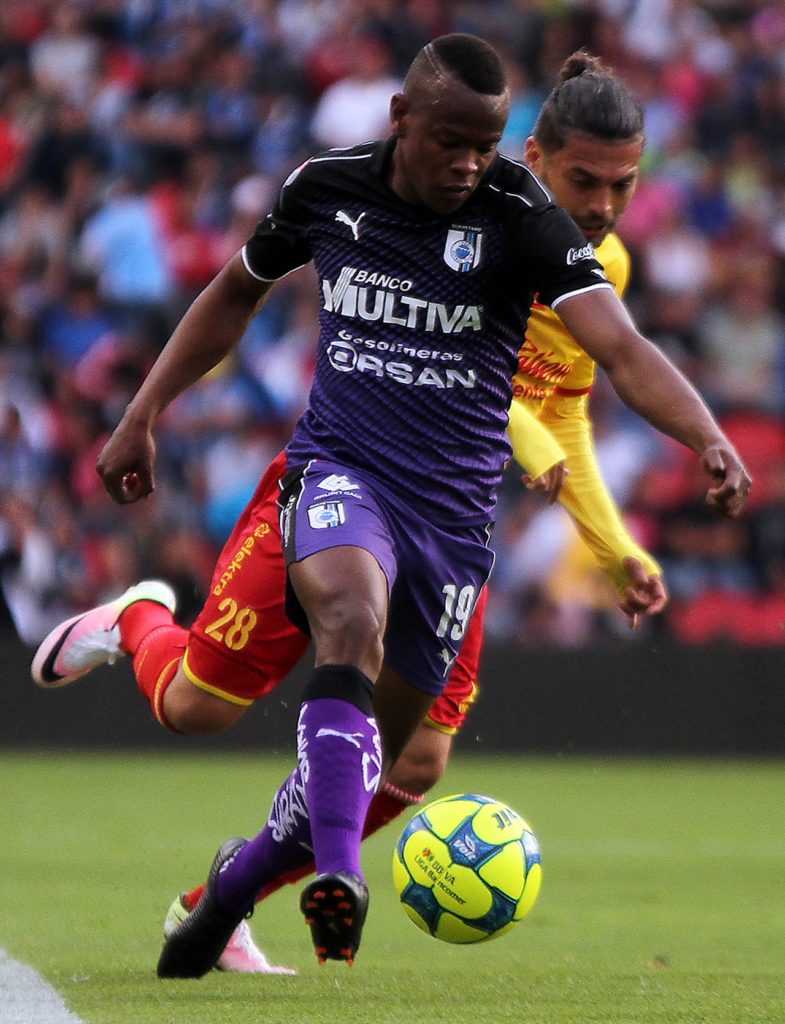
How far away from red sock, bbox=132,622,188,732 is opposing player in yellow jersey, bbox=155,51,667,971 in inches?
22.9

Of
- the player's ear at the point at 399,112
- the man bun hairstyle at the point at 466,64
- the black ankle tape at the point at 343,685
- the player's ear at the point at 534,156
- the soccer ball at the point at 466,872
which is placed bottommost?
the soccer ball at the point at 466,872

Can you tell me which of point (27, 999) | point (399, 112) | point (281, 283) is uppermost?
point (399, 112)

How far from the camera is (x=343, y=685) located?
14.3 ft

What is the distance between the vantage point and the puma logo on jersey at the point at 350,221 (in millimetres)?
4934

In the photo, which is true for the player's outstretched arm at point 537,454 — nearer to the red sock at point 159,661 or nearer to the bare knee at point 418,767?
the bare knee at point 418,767

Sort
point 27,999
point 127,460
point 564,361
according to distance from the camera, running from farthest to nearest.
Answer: point 564,361 → point 127,460 → point 27,999

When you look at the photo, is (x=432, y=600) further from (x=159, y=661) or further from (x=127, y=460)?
(x=159, y=661)

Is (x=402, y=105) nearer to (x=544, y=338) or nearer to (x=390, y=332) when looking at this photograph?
→ (x=390, y=332)

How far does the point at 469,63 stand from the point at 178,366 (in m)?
1.21

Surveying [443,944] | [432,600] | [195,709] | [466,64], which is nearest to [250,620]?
[195,709]

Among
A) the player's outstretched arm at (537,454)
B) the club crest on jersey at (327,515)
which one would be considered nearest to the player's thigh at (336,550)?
the club crest on jersey at (327,515)

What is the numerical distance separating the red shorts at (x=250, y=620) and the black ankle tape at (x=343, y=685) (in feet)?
2.61

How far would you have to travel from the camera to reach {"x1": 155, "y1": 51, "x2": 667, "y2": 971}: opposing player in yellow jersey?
18.4 ft

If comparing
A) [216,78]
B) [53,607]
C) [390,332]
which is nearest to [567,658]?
[53,607]
